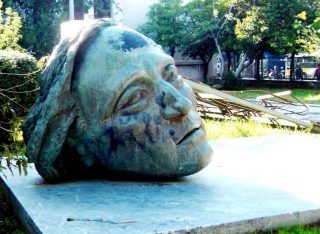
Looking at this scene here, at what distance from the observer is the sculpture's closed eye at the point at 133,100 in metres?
3.98

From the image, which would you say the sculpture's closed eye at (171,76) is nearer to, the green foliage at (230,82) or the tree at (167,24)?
the green foliage at (230,82)

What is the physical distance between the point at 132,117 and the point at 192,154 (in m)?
0.55

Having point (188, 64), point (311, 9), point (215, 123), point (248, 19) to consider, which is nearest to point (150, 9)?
point (188, 64)

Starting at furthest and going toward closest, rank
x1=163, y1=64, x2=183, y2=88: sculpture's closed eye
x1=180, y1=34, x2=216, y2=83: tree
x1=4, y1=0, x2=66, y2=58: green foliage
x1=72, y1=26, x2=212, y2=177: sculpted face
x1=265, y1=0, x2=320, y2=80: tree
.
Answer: x1=180, y1=34, x2=216, y2=83: tree < x1=265, y1=0, x2=320, y2=80: tree < x1=4, y1=0, x2=66, y2=58: green foliage < x1=163, y1=64, x2=183, y2=88: sculpture's closed eye < x1=72, y1=26, x2=212, y2=177: sculpted face

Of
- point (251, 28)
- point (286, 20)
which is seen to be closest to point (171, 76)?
point (251, 28)

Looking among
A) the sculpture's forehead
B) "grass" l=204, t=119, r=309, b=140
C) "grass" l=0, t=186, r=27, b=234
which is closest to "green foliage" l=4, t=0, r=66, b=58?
"grass" l=204, t=119, r=309, b=140

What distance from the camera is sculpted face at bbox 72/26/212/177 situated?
3.97m

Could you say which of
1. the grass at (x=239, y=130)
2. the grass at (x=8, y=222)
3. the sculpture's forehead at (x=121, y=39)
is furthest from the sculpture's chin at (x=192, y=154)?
the grass at (x=239, y=130)

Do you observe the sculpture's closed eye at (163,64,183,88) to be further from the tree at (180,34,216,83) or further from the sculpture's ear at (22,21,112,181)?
the tree at (180,34,216,83)

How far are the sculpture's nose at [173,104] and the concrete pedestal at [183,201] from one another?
56cm

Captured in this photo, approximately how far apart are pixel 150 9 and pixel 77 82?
88.0ft

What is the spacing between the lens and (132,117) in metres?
3.97

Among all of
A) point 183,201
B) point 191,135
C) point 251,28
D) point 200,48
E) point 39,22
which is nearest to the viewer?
point 183,201

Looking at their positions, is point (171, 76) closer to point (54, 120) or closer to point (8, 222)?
point (54, 120)
